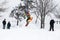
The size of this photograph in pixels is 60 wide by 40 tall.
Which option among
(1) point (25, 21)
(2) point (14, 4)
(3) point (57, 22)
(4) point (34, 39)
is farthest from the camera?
(2) point (14, 4)

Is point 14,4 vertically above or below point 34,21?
above


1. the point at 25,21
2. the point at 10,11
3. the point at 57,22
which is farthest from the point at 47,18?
the point at 10,11

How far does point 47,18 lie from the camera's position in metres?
39.3

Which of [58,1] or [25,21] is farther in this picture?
[58,1]

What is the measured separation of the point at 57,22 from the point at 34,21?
15.3ft

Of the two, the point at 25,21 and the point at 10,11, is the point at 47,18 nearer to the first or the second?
the point at 25,21

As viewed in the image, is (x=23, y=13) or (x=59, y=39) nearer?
(x=59, y=39)

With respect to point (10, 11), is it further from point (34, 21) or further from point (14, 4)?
point (34, 21)

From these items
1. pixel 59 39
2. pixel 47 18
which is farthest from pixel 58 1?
pixel 59 39

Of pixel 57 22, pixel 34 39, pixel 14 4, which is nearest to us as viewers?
pixel 34 39

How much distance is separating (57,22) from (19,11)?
25.4 ft

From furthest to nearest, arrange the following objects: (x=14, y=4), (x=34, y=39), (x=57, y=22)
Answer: (x=14, y=4) → (x=57, y=22) → (x=34, y=39)

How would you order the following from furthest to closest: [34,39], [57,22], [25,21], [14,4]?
[14,4], [57,22], [25,21], [34,39]

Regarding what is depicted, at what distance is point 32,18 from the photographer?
125ft
